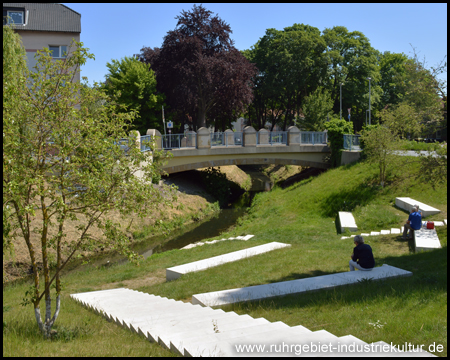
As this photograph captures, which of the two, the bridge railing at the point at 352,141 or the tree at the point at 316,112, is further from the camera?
the tree at the point at 316,112

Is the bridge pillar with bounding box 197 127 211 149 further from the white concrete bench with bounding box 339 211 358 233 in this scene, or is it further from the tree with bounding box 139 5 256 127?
the white concrete bench with bounding box 339 211 358 233

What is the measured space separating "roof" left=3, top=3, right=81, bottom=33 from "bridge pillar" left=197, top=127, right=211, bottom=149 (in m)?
17.2

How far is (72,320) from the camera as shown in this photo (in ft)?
24.7

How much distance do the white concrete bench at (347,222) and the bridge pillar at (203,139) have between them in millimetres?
13852

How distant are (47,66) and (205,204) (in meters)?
23.9

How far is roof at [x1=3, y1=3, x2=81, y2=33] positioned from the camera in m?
37.2

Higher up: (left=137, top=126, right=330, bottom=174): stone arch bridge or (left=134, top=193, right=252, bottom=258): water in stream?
(left=137, top=126, right=330, bottom=174): stone arch bridge

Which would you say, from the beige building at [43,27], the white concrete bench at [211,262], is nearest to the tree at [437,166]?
the white concrete bench at [211,262]

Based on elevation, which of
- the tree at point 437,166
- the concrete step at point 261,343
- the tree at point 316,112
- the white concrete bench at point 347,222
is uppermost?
the tree at point 316,112

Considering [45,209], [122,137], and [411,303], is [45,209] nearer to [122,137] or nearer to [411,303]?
[122,137]

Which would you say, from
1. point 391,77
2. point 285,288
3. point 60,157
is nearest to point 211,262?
point 285,288

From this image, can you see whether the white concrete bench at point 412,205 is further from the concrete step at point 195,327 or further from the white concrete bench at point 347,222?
the concrete step at point 195,327

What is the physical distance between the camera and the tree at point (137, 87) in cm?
3622

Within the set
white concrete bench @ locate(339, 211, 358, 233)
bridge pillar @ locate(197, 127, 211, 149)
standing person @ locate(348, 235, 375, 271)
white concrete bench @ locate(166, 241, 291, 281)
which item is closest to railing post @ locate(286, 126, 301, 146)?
bridge pillar @ locate(197, 127, 211, 149)
